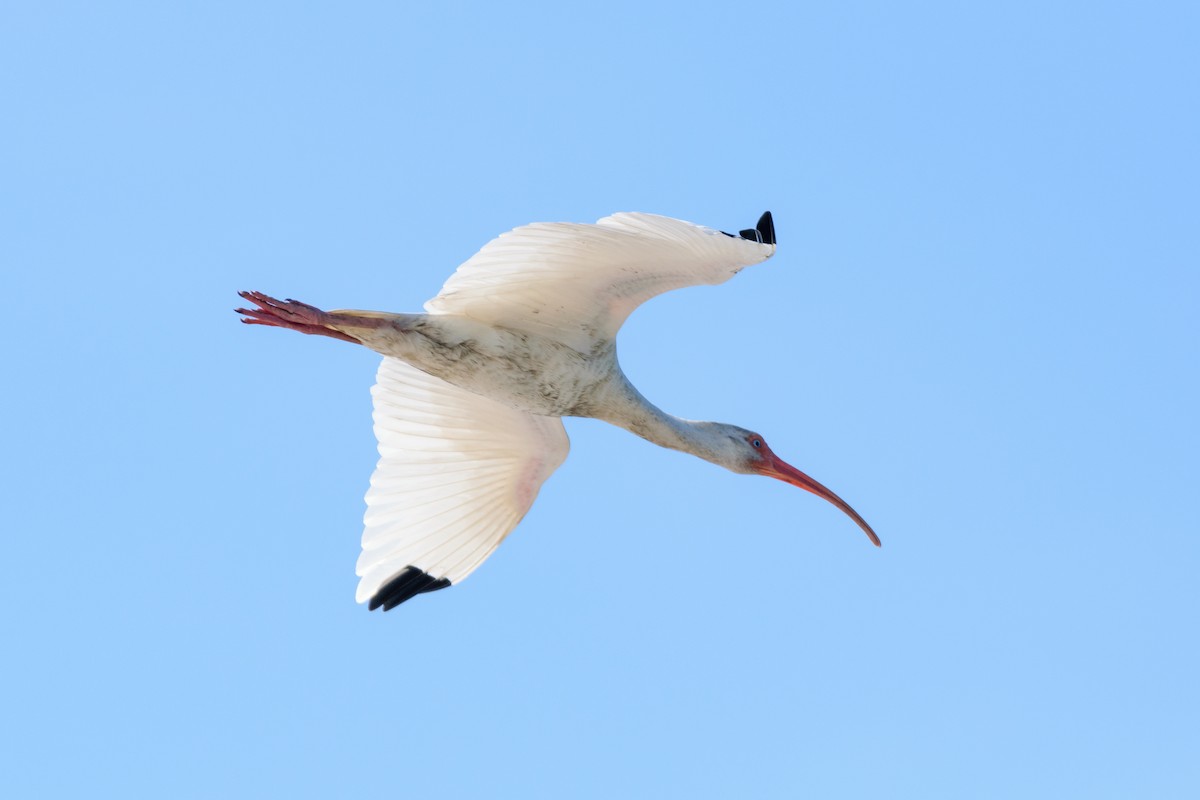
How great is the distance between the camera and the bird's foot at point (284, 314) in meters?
12.8

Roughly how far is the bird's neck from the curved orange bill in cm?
65

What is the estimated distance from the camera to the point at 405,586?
49.8 ft

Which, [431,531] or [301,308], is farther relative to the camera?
[431,531]

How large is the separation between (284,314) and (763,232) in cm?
396

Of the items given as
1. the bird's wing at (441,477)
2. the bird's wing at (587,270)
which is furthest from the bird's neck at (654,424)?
the bird's wing at (441,477)

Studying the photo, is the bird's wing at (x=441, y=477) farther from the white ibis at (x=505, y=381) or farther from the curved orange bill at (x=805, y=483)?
the curved orange bill at (x=805, y=483)

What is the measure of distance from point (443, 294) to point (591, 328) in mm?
1282

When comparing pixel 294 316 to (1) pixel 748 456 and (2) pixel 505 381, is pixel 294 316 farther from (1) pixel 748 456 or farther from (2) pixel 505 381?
(1) pixel 748 456

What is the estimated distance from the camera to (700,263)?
39.9ft

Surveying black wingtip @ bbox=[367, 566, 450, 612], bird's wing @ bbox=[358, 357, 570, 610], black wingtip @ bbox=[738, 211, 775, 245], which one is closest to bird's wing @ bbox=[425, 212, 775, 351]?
black wingtip @ bbox=[738, 211, 775, 245]

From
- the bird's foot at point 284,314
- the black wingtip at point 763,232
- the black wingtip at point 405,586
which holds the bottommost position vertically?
the black wingtip at point 405,586

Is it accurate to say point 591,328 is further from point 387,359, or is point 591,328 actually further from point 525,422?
point 387,359

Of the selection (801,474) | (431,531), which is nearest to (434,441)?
(431,531)

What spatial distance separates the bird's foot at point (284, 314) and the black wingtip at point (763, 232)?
11.5 ft
